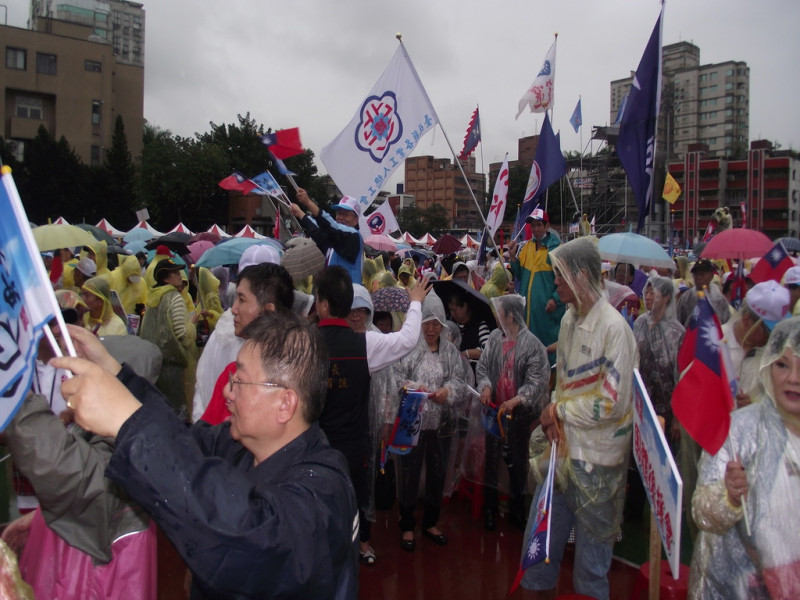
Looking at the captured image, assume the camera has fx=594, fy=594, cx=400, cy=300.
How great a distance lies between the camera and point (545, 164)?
7.87 m

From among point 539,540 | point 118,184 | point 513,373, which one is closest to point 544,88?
point 513,373

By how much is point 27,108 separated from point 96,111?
175 inches

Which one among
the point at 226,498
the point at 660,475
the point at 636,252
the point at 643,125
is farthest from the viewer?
the point at 636,252

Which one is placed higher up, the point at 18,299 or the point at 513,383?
the point at 18,299

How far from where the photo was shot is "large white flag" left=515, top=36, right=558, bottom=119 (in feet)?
27.2

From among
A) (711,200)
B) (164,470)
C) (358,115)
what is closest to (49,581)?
(164,470)

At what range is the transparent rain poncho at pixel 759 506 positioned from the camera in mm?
2053

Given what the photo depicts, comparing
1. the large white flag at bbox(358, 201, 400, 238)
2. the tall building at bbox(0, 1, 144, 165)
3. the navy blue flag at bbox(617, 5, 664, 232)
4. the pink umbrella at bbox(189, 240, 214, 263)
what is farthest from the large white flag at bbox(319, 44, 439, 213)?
the tall building at bbox(0, 1, 144, 165)

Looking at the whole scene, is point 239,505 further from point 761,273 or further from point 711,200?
point 711,200

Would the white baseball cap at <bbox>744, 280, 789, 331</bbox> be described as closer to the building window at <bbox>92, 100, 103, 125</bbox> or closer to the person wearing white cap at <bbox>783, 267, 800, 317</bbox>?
the person wearing white cap at <bbox>783, 267, 800, 317</bbox>

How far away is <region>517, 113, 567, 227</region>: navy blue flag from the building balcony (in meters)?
44.3

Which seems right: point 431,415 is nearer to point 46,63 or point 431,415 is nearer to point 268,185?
point 268,185

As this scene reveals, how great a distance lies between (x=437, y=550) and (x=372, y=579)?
62 centimetres

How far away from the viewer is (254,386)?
61.7 inches
